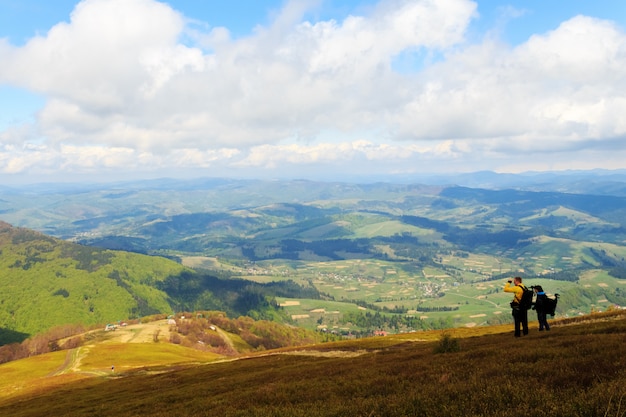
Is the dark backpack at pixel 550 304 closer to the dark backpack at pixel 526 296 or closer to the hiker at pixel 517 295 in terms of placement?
the hiker at pixel 517 295

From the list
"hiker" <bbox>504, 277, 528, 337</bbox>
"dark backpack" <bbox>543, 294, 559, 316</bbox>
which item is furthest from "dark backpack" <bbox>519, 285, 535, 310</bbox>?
"dark backpack" <bbox>543, 294, 559, 316</bbox>

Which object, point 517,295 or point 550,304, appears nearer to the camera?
point 517,295

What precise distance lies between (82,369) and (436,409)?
142835mm

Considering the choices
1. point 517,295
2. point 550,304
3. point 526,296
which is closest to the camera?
point 526,296

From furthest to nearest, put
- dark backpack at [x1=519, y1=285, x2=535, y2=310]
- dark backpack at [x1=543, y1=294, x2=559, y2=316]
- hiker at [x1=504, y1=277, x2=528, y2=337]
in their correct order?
dark backpack at [x1=543, y1=294, x2=559, y2=316] → hiker at [x1=504, y1=277, x2=528, y2=337] → dark backpack at [x1=519, y1=285, x2=535, y2=310]

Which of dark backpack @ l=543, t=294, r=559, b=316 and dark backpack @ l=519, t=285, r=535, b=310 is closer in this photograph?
dark backpack @ l=519, t=285, r=535, b=310

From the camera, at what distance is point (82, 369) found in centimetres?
12419

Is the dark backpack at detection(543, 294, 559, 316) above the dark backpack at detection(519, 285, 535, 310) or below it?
below

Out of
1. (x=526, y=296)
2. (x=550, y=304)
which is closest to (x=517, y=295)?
(x=526, y=296)

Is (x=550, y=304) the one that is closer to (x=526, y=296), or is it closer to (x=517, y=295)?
(x=526, y=296)

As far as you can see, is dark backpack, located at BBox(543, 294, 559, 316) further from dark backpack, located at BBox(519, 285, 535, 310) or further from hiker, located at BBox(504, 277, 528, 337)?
dark backpack, located at BBox(519, 285, 535, 310)

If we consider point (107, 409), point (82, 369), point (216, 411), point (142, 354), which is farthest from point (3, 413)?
point (142, 354)

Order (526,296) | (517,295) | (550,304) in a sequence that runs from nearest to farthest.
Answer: (526,296)
(517,295)
(550,304)

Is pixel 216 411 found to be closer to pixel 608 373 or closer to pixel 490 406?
pixel 490 406
